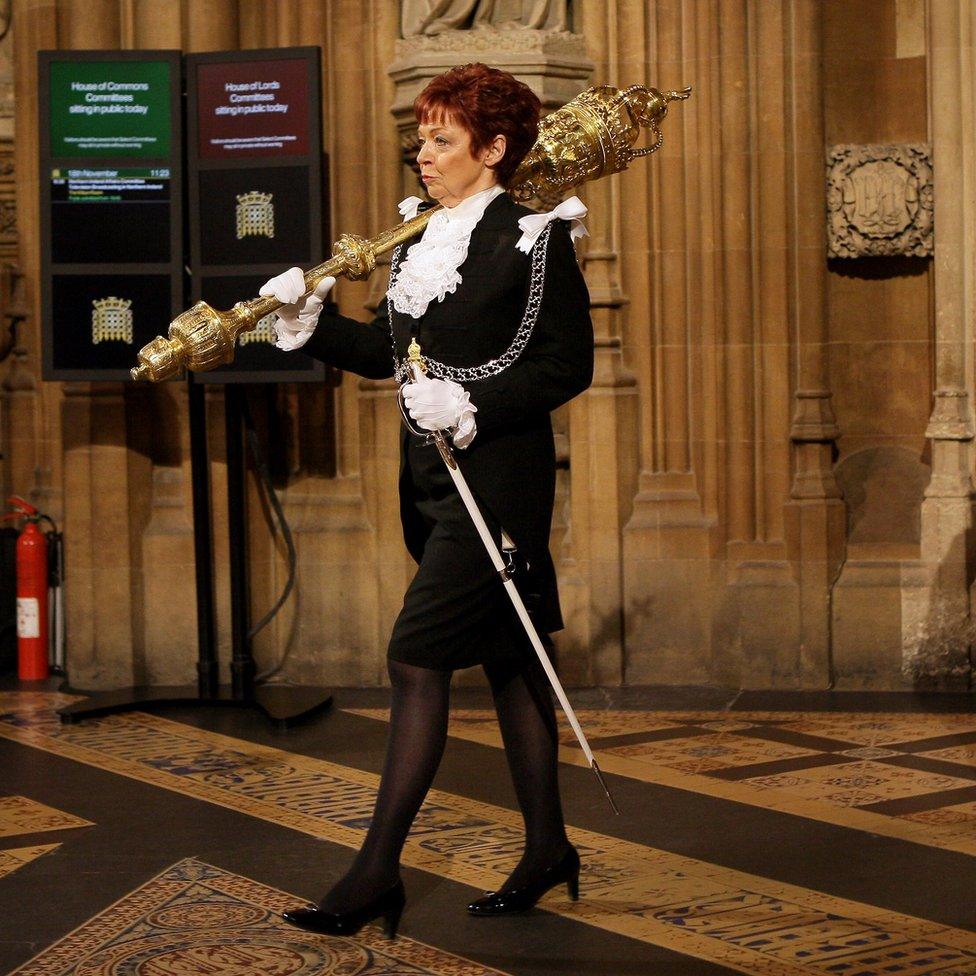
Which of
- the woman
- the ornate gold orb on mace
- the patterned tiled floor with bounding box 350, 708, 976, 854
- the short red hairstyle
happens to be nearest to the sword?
the woman

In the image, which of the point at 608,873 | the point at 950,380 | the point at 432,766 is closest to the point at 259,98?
the point at 950,380

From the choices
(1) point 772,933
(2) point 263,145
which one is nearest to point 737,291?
(2) point 263,145

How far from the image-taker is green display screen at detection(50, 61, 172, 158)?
6555 mm

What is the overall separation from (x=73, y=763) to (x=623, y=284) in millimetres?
2797

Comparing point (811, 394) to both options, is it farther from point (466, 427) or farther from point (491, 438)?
point (466, 427)

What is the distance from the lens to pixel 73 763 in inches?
222

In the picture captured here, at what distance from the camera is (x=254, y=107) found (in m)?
6.47

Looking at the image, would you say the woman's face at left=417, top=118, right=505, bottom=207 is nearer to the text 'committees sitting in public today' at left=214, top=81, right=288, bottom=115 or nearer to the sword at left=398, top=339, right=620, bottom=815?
the sword at left=398, top=339, right=620, bottom=815

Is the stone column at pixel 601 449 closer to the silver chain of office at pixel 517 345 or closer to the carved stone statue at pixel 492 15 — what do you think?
the carved stone statue at pixel 492 15

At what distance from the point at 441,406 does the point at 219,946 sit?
112 centimetres

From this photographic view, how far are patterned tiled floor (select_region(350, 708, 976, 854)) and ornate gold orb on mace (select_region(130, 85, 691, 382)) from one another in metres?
1.78

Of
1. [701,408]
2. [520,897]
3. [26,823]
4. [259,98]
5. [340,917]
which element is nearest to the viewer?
[340,917]

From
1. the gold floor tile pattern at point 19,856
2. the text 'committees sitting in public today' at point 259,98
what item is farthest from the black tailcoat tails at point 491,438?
the text 'committees sitting in public today' at point 259,98

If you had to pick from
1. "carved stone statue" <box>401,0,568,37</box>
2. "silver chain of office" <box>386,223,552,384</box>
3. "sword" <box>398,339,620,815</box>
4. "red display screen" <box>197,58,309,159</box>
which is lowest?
"sword" <box>398,339,620,815</box>
